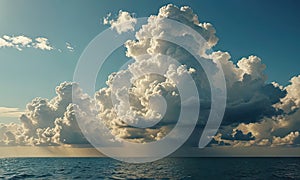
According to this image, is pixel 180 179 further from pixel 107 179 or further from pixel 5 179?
pixel 5 179

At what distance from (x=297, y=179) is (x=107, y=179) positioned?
61.0 metres

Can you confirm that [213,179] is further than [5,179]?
Yes

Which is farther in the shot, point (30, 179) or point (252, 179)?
point (252, 179)

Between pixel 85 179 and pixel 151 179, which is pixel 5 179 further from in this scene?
pixel 151 179

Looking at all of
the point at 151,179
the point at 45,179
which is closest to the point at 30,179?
the point at 45,179

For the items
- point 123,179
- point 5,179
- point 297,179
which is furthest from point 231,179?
point 5,179

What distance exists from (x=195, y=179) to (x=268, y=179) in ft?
81.8

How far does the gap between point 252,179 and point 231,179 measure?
24.0 ft

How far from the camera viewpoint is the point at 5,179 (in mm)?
87875

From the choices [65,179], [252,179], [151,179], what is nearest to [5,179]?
[65,179]

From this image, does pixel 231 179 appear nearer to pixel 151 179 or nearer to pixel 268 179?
pixel 268 179

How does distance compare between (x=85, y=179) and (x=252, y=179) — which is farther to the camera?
(x=252, y=179)

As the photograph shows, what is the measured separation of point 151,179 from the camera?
90250 mm

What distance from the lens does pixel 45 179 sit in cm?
8875
